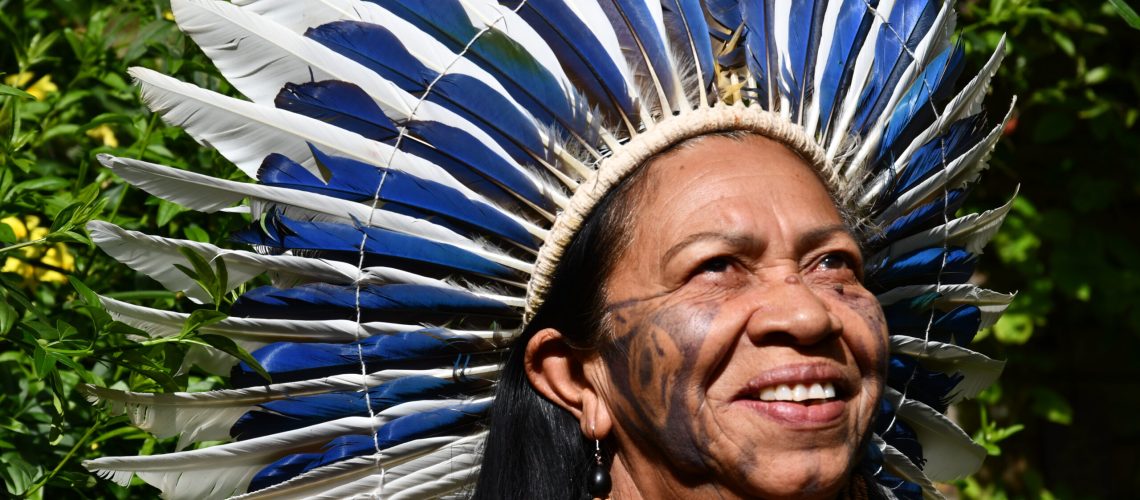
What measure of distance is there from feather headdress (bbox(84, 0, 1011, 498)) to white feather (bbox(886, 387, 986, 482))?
0.52 metres

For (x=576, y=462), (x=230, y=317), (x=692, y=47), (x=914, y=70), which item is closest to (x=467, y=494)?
(x=576, y=462)

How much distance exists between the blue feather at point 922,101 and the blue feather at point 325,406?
0.86 meters

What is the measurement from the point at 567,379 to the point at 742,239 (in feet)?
1.25

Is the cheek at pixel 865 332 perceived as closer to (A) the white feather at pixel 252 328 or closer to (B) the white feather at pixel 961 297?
(B) the white feather at pixel 961 297

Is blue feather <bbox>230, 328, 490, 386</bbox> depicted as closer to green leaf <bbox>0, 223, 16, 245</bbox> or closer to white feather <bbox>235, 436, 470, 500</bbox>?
white feather <bbox>235, 436, 470, 500</bbox>

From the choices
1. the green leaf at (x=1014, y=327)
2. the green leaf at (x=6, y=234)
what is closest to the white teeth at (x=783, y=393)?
the green leaf at (x=6, y=234)

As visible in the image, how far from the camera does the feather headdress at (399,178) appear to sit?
1826 millimetres

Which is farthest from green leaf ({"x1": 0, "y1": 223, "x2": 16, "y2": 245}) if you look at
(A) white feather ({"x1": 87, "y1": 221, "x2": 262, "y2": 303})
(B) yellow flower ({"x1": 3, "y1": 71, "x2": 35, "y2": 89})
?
(B) yellow flower ({"x1": 3, "y1": 71, "x2": 35, "y2": 89})

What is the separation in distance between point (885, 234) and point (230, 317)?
1.09m

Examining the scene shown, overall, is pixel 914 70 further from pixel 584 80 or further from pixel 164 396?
pixel 164 396

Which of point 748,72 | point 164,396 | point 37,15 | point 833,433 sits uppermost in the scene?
point 37,15

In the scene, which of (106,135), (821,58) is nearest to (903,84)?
(821,58)

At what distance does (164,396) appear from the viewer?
184 centimetres

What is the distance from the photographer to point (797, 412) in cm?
170
